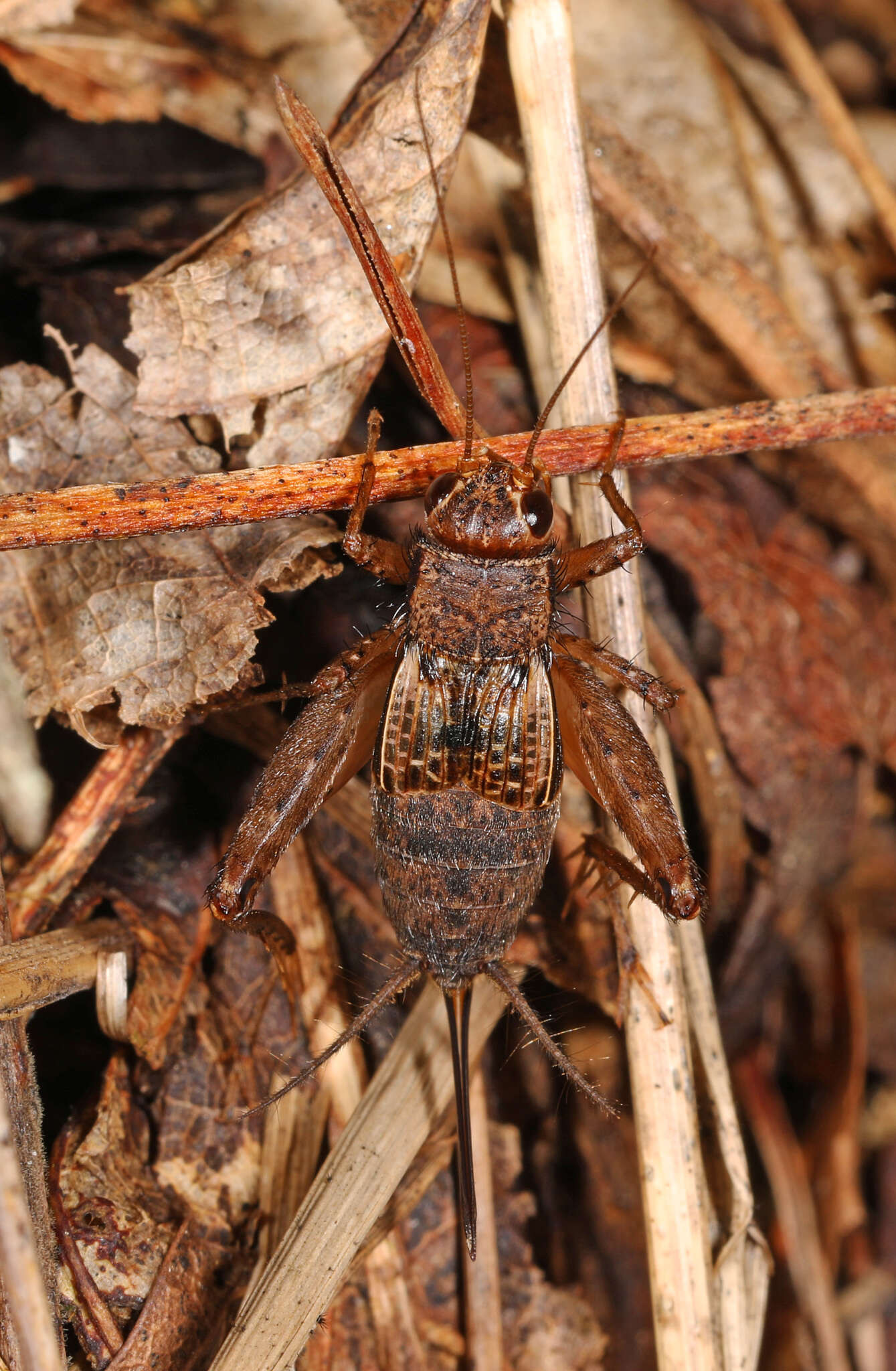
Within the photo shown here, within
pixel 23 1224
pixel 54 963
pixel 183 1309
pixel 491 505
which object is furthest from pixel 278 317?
pixel 183 1309

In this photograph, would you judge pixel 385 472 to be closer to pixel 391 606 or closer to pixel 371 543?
pixel 371 543

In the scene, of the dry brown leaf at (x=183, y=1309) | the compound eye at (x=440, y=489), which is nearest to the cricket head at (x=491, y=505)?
the compound eye at (x=440, y=489)

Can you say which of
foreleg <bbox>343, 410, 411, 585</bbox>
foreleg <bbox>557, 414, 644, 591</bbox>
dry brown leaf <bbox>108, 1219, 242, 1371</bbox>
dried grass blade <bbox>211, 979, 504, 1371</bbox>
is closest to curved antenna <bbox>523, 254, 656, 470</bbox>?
foreleg <bbox>557, 414, 644, 591</bbox>

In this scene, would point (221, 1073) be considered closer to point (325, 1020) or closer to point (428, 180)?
point (325, 1020)

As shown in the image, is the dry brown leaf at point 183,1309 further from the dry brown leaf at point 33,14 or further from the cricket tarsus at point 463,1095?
the dry brown leaf at point 33,14

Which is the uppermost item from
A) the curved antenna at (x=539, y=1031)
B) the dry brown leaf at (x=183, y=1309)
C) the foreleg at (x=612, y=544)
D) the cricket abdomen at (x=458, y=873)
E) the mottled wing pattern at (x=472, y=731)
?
the foreleg at (x=612, y=544)

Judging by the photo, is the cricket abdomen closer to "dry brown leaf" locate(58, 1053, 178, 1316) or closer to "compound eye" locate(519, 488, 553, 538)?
"compound eye" locate(519, 488, 553, 538)

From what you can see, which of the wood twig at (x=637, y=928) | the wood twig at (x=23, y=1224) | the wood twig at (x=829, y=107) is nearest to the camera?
the wood twig at (x=23, y=1224)
